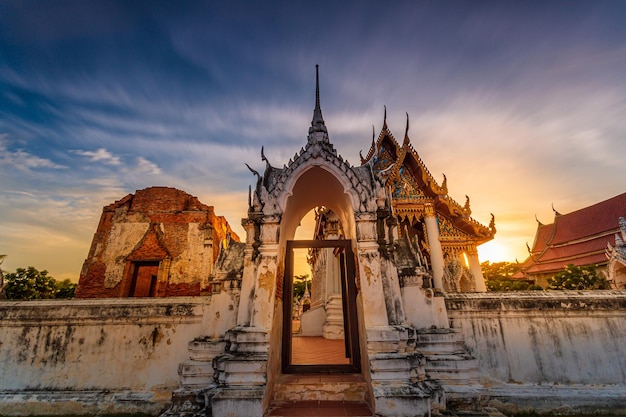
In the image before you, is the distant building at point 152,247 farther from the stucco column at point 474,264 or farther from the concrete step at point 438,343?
the concrete step at point 438,343

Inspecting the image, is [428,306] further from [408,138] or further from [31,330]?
[408,138]

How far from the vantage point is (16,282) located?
1869 cm

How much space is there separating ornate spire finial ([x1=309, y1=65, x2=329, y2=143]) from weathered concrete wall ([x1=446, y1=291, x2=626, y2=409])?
3.46 metres

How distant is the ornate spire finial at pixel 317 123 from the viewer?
491 cm

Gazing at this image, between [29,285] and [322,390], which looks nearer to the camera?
[322,390]

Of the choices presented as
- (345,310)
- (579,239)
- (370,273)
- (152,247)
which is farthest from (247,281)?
(579,239)

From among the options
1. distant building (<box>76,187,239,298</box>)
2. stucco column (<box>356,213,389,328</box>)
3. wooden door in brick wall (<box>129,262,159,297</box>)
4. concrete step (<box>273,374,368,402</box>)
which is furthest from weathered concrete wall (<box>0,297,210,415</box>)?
wooden door in brick wall (<box>129,262,159,297</box>)

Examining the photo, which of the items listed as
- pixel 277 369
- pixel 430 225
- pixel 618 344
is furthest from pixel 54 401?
pixel 430 225

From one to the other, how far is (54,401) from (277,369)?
11.9 feet

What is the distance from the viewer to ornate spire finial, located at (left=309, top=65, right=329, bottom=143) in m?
4.91

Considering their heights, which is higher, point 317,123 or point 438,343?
point 317,123

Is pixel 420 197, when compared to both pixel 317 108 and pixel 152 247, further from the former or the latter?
pixel 152 247

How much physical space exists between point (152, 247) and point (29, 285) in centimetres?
1120

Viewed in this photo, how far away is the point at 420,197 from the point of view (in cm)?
1213
